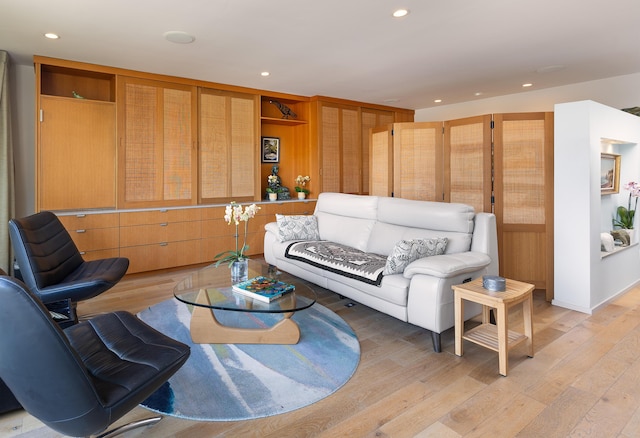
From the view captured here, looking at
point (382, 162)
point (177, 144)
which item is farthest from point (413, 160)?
point (177, 144)

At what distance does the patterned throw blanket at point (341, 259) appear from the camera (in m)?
3.00

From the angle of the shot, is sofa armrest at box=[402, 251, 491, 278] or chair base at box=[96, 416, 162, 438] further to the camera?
sofa armrest at box=[402, 251, 491, 278]

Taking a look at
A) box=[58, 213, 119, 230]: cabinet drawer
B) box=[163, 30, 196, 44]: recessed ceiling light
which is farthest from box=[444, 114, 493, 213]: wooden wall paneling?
box=[58, 213, 119, 230]: cabinet drawer

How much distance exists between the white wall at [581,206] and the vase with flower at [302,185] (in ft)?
12.3

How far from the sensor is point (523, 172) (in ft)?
12.3

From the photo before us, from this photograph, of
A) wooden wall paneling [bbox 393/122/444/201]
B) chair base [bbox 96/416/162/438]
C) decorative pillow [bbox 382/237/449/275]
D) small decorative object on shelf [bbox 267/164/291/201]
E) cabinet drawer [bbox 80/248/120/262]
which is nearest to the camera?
chair base [bbox 96/416/162/438]

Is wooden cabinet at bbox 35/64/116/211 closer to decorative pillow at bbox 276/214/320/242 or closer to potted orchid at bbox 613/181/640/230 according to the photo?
decorative pillow at bbox 276/214/320/242

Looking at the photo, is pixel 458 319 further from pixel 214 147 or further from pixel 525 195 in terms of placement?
pixel 214 147

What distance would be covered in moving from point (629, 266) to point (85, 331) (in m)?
4.88

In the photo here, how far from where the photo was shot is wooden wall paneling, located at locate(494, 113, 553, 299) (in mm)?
3611

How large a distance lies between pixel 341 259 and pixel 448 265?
3.51ft

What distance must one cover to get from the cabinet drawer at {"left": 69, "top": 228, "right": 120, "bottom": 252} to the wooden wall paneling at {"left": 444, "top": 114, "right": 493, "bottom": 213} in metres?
3.95

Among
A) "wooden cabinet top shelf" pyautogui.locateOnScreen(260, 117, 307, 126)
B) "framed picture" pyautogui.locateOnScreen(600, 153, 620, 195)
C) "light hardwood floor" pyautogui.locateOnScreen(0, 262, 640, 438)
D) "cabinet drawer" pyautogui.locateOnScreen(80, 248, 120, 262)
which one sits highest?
"wooden cabinet top shelf" pyautogui.locateOnScreen(260, 117, 307, 126)

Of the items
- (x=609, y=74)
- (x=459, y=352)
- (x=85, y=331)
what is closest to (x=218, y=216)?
(x=85, y=331)
